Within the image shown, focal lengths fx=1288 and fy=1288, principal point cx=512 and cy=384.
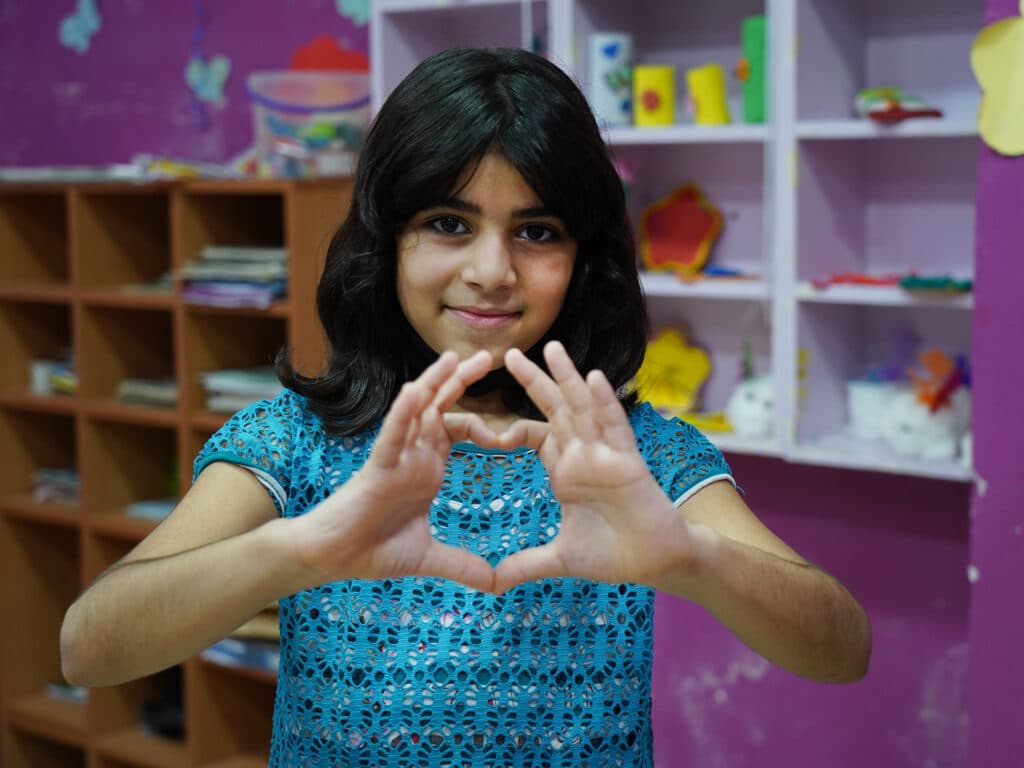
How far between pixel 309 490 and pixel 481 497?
0.17m

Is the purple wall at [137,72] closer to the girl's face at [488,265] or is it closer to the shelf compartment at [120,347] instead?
the shelf compartment at [120,347]

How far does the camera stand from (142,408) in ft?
9.48

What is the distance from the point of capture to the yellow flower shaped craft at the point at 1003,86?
1.69 m

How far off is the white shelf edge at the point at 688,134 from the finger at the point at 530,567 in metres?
1.30

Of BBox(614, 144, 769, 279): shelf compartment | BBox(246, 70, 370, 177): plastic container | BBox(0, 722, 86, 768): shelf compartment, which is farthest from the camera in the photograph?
BBox(0, 722, 86, 768): shelf compartment

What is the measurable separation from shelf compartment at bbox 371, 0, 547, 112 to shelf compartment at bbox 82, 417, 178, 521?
1032 mm

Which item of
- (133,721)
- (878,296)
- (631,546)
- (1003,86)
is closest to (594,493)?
(631,546)

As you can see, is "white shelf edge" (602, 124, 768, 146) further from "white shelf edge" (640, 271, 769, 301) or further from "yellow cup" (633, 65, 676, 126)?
"white shelf edge" (640, 271, 769, 301)

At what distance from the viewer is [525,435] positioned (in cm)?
106

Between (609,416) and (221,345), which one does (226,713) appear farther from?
(609,416)

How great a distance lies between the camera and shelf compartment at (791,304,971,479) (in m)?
2.26

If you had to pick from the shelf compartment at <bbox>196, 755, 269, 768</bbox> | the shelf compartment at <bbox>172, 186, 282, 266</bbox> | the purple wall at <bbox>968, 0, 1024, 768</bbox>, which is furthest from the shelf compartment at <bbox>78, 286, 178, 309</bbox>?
the purple wall at <bbox>968, 0, 1024, 768</bbox>

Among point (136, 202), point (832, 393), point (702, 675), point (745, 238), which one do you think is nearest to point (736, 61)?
point (745, 238)

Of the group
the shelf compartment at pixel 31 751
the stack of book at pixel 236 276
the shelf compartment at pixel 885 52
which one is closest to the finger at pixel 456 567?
the shelf compartment at pixel 885 52
